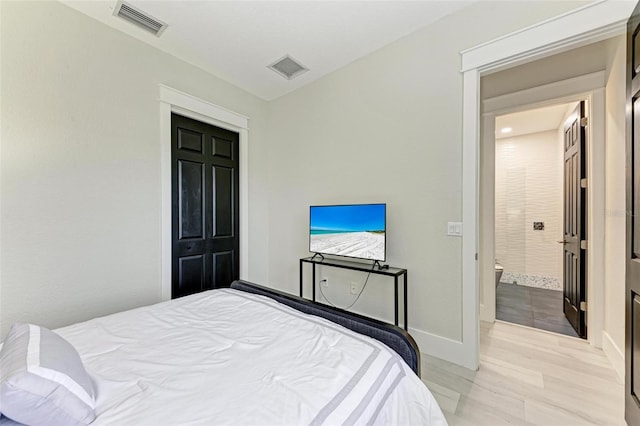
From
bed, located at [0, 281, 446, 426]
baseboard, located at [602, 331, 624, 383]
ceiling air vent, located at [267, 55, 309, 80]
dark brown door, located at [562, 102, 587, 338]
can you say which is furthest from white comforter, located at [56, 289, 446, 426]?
dark brown door, located at [562, 102, 587, 338]

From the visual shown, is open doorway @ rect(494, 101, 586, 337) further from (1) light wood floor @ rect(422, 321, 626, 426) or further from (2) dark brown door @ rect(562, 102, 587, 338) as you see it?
(1) light wood floor @ rect(422, 321, 626, 426)

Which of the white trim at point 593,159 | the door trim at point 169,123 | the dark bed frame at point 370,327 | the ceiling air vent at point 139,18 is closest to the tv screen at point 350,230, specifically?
the dark bed frame at point 370,327

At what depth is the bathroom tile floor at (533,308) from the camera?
9.36 feet

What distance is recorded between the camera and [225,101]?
3117mm

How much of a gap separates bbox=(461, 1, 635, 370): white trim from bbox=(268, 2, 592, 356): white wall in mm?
62

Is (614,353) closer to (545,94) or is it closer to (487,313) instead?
(487,313)

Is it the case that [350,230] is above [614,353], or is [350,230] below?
above

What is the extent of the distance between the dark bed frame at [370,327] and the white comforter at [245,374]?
11 centimetres

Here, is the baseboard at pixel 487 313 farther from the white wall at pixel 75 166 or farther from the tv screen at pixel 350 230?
the white wall at pixel 75 166

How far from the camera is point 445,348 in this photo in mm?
2176

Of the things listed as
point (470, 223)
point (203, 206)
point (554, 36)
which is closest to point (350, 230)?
point (470, 223)

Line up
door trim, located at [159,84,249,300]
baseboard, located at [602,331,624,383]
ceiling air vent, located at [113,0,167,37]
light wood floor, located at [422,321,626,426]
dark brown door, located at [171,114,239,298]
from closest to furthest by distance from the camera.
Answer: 1. light wood floor, located at [422,321,626,426]
2. baseboard, located at [602,331,624,383]
3. ceiling air vent, located at [113,0,167,37]
4. door trim, located at [159,84,249,300]
5. dark brown door, located at [171,114,239,298]

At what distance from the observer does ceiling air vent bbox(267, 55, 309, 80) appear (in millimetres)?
2740

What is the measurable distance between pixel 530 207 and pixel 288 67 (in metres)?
4.83
